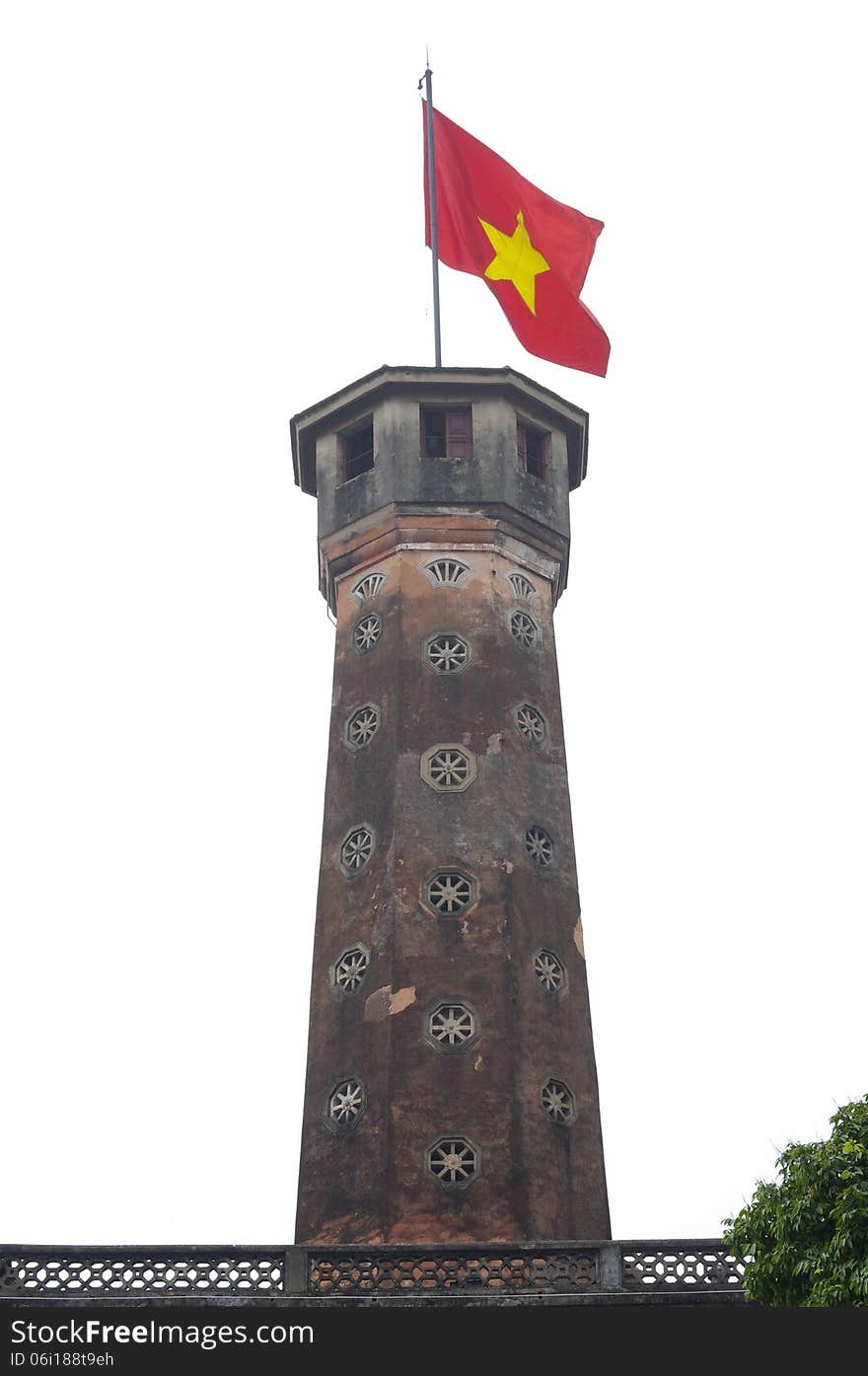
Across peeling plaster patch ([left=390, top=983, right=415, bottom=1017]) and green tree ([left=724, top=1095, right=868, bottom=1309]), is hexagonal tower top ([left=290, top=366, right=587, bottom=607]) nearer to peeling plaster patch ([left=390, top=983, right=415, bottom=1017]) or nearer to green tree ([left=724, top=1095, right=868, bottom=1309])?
peeling plaster patch ([left=390, top=983, right=415, bottom=1017])

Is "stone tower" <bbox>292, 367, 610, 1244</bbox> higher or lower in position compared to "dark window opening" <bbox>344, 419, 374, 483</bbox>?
lower

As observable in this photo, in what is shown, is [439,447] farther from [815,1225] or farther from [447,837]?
[815,1225]

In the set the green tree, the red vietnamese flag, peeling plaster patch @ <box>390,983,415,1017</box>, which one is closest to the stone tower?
peeling plaster patch @ <box>390,983,415,1017</box>

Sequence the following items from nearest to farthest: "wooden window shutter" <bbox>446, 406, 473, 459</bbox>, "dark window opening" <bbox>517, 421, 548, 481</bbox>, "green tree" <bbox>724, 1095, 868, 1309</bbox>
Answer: "green tree" <bbox>724, 1095, 868, 1309</bbox>, "wooden window shutter" <bbox>446, 406, 473, 459</bbox>, "dark window opening" <bbox>517, 421, 548, 481</bbox>

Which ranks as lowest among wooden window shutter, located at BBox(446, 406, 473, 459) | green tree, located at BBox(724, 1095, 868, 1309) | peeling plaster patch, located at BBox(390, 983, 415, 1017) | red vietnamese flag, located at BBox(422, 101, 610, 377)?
green tree, located at BBox(724, 1095, 868, 1309)

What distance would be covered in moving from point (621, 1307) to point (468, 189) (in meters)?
24.6

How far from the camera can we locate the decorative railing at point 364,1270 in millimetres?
28750

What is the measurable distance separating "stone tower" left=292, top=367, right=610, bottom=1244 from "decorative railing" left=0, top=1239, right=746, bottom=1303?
10.1 feet

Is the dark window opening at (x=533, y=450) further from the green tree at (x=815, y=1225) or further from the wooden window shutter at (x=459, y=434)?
the green tree at (x=815, y=1225)

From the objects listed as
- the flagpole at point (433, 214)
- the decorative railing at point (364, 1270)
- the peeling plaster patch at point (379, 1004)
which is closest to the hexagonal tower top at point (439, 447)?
the flagpole at point (433, 214)

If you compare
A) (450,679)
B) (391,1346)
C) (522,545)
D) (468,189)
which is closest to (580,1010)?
(450,679)

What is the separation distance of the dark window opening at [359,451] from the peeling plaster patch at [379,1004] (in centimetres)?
1193

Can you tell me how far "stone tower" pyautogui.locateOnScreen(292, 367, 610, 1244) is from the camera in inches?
1319

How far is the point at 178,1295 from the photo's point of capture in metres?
28.5
